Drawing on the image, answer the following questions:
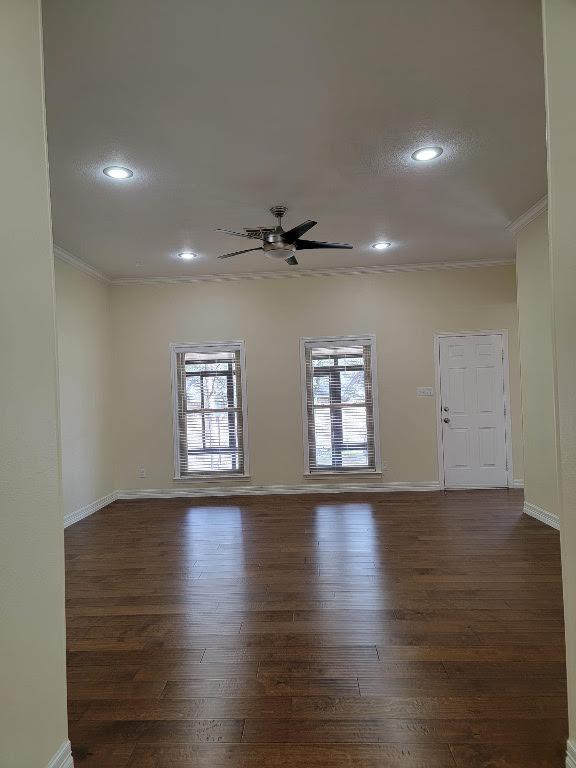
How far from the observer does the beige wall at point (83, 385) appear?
5.41m

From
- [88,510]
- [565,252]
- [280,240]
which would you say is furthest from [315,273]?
[565,252]

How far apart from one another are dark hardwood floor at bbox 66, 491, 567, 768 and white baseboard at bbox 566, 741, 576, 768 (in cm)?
7

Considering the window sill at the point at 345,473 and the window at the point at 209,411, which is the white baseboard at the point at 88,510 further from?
the window sill at the point at 345,473

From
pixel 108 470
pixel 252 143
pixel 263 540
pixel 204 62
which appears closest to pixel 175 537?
pixel 263 540

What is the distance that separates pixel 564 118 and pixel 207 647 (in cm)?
284

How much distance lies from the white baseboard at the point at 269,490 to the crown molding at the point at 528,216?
3.23 m

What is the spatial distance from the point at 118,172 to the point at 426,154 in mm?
2135

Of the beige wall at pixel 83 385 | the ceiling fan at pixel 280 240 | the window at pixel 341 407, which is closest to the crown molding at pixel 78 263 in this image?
the beige wall at pixel 83 385

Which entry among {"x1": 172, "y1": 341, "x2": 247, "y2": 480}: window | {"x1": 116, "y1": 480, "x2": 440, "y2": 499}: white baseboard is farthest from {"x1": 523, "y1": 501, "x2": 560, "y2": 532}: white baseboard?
{"x1": 172, "y1": 341, "x2": 247, "y2": 480}: window

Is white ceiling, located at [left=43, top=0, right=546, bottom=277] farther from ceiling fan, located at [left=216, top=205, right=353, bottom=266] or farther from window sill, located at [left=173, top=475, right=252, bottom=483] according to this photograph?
window sill, located at [left=173, top=475, right=252, bottom=483]

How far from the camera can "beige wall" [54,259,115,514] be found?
17.7 ft

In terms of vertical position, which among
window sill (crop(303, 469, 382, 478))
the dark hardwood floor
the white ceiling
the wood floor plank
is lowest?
the dark hardwood floor

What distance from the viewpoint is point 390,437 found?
259 inches

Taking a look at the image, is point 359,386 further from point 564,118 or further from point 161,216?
point 564,118
